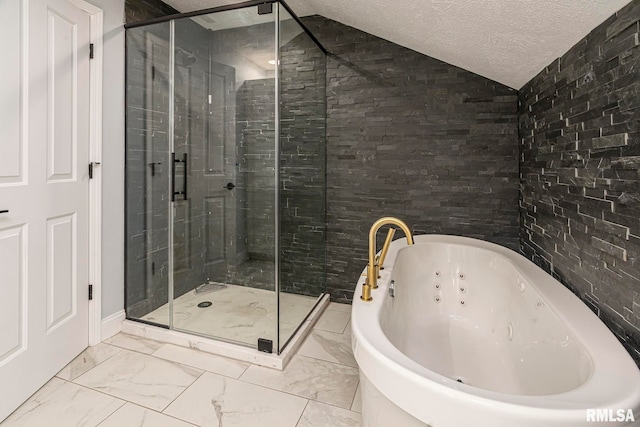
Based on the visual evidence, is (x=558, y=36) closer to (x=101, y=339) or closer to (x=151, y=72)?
(x=151, y=72)

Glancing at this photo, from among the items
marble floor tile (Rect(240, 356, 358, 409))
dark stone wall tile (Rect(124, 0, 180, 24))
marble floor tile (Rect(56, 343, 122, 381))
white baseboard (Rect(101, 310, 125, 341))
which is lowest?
marble floor tile (Rect(240, 356, 358, 409))

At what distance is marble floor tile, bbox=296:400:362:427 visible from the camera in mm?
1508

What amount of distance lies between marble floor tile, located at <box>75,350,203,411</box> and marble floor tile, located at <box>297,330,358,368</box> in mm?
698

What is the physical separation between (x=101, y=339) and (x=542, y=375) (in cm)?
255

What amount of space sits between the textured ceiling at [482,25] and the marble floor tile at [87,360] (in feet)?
8.79

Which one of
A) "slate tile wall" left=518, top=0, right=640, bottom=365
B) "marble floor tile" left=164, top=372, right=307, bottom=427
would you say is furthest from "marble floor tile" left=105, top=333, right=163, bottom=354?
"slate tile wall" left=518, top=0, right=640, bottom=365

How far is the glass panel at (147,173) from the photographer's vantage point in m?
2.36

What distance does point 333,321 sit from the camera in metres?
2.59

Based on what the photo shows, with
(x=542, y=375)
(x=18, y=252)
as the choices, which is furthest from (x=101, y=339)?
(x=542, y=375)

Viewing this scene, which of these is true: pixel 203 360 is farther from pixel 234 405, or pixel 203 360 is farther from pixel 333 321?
pixel 333 321

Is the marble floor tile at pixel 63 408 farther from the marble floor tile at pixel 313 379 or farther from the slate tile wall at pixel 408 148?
the slate tile wall at pixel 408 148

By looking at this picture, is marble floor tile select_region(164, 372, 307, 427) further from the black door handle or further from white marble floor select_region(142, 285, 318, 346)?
the black door handle

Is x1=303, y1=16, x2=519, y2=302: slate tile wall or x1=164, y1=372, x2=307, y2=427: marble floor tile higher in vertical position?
x1=303, y1=16, x2=519, y2=302: slate tile wall

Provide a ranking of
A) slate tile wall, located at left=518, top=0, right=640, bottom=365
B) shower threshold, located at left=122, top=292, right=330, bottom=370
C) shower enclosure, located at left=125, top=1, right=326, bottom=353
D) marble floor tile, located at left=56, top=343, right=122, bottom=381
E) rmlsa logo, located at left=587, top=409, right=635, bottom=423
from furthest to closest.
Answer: shower enclosure, located at left=125, top=1, right=326, bottom=353 → shower threshold, located at left=122, top=292, right=330, bottom=370 → marble floor tile, located at left=56, top=343, right=122, bottom=381 → slate tile wall, located at left=518, top=0, right=640, bottom=365 → rmlsa logo, located at left=587, top=409, right=635, bottom=423
